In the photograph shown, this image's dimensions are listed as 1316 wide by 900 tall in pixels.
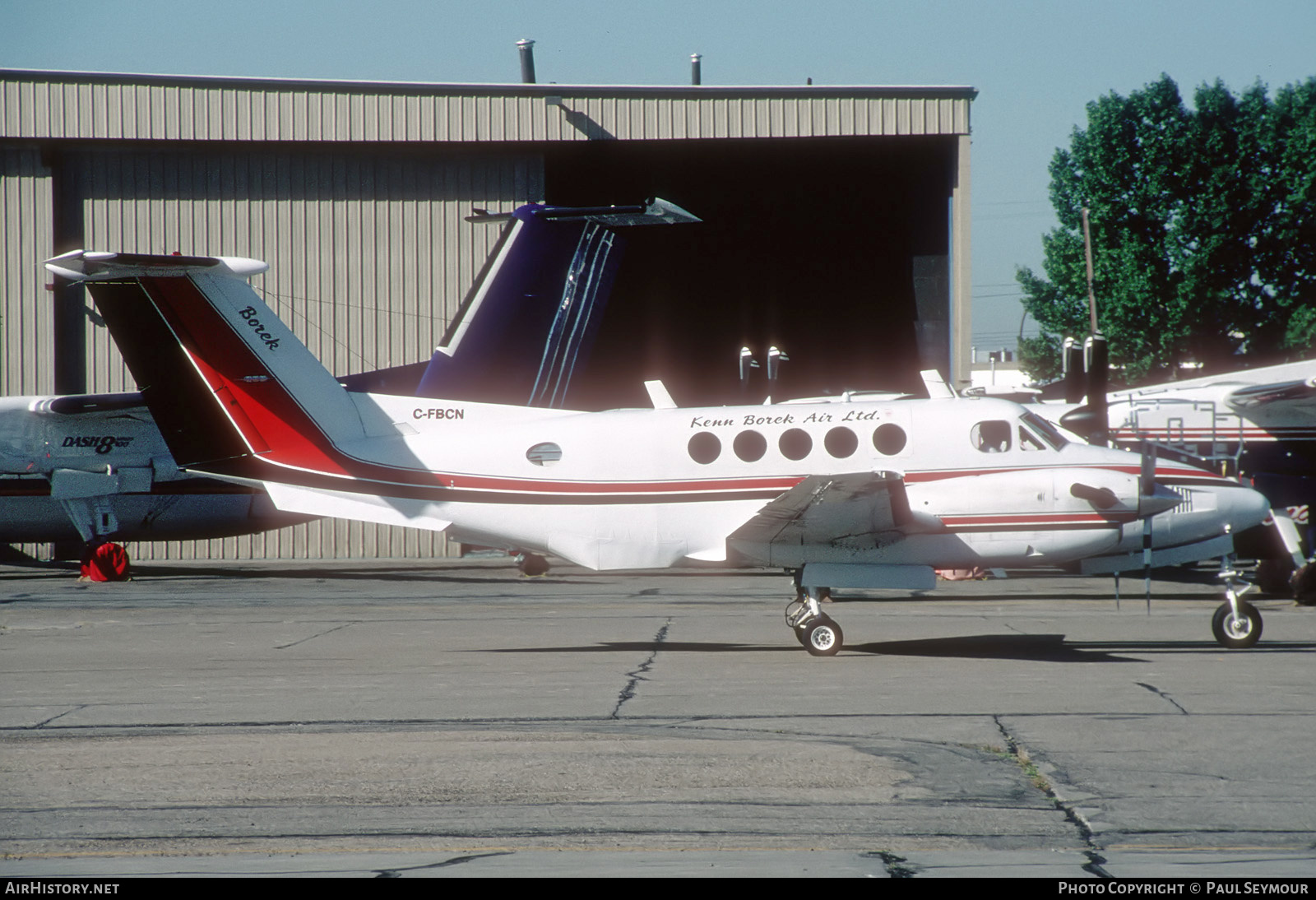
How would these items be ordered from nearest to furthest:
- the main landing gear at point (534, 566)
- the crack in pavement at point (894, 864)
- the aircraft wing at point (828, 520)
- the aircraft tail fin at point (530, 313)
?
the crack in pavement at point (894, 864) < the aircraft wing at point (828, 520) < the aircraft tail fin at point (530, 313) < the main landing gear at point (534, 566)

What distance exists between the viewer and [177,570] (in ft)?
88.2

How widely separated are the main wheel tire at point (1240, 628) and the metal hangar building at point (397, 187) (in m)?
16.7

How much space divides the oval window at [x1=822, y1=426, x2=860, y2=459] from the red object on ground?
1682cm

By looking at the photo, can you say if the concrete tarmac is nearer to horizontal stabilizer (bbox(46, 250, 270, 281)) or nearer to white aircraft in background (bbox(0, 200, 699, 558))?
horizontal stabilizer (bbox(46, 250, 270, 281))

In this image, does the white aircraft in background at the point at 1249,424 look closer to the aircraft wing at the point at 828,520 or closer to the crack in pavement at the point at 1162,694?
the aircraft wing at the point at 828,520

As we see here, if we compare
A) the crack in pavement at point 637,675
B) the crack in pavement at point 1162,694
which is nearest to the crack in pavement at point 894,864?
the crack in pavement at point 637,675

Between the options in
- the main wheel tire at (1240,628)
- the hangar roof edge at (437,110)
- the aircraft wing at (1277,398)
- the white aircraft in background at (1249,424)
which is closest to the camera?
the main wheel tire at (1240,628)

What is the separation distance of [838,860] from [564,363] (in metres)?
19.8

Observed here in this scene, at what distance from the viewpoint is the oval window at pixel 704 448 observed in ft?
41.9

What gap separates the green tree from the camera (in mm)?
48062

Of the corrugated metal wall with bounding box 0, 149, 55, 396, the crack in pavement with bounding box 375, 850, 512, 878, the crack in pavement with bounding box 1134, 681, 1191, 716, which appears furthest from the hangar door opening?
the crack in pavement with bounding box 375, 850, 512, 878

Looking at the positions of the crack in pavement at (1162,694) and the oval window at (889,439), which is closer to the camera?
the crack in pavement at (1162,694)

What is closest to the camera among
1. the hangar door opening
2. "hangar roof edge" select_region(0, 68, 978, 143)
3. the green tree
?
"hangar roof edge" select_region(0, 68, 978, 143)

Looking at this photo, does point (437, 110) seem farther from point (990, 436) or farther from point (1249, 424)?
point (990, 436)
